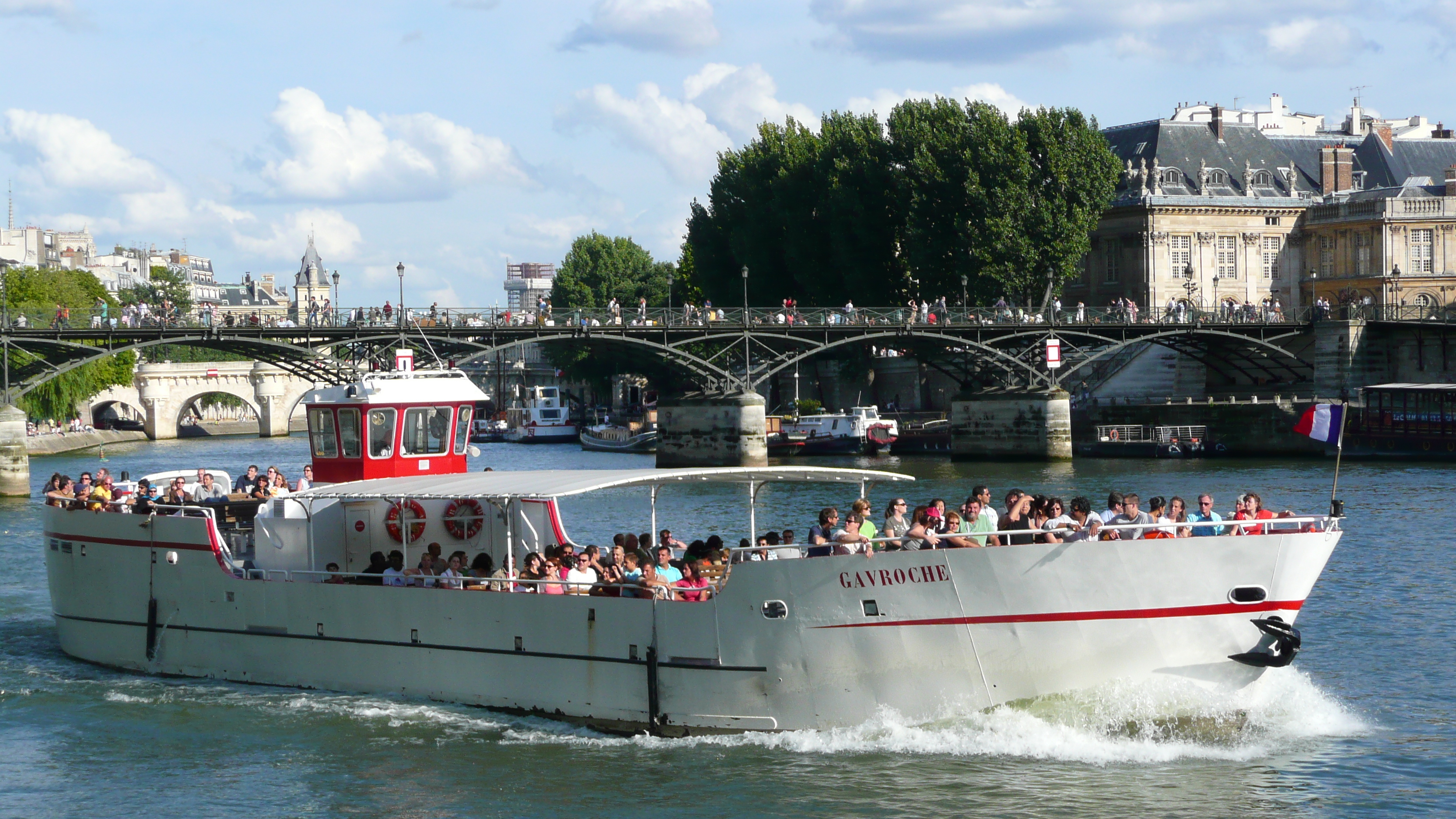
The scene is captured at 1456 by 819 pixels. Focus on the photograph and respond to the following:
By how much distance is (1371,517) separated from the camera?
41188 mm

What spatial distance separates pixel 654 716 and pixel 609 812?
1.92 meters

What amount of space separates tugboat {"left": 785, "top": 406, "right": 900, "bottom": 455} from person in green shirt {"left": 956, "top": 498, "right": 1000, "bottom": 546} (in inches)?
2287

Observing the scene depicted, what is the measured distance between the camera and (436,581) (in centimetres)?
2073

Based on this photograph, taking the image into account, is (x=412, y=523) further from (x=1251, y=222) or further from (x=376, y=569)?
(x=1251, y=222)

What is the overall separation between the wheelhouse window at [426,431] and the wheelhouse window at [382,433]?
0.18m

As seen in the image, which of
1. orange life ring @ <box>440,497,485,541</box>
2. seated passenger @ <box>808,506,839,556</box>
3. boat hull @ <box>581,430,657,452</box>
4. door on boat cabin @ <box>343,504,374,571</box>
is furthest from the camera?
boat hull @ <box>581,430,657,452</box>

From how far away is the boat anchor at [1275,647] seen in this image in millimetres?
16766

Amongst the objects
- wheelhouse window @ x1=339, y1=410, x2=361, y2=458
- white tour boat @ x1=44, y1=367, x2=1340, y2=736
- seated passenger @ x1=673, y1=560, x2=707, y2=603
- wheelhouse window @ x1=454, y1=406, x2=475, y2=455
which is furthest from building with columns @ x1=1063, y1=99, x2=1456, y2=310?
seated passenger @ x1=673, y1=560, x2=707, y2=603

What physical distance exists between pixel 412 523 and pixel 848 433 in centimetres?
5638

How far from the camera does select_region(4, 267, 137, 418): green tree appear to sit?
261 ft

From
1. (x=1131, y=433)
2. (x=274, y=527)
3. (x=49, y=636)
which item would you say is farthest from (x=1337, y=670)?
(x=1131, y=433)

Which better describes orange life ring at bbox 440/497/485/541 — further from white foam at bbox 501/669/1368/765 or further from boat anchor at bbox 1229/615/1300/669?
boat anchor at bbox 1229/615/1300/669

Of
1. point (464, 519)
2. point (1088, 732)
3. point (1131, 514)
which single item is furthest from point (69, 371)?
point (1131, 514)

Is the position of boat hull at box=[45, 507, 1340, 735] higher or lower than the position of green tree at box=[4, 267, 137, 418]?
lower
